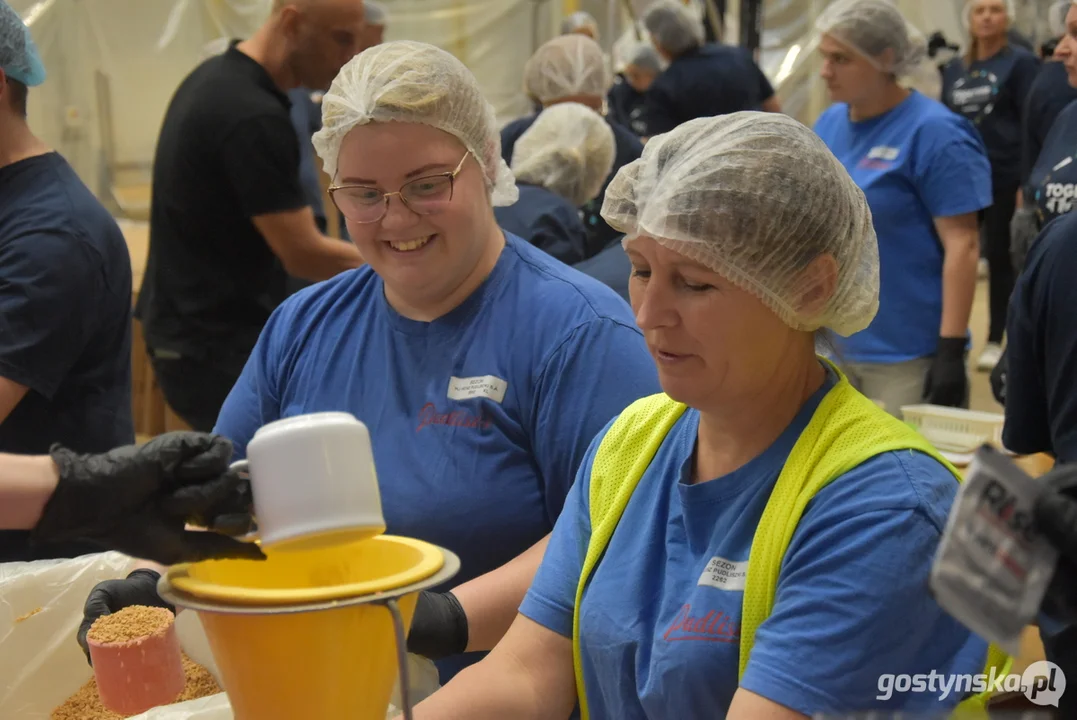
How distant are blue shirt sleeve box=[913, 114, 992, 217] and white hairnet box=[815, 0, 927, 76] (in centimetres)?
26

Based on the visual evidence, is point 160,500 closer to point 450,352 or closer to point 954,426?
point 450,352

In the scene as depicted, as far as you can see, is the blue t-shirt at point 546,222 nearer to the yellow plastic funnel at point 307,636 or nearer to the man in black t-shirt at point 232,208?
the man in black t-shirt at point 232,208

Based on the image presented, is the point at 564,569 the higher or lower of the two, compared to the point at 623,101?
higher

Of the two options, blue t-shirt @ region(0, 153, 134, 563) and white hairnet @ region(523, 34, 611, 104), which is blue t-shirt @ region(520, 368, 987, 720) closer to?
blue t-shirt @ region(0, 153, 134, 563)

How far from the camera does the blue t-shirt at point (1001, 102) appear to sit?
6.34 metres

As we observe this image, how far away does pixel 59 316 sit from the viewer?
6.52 ft

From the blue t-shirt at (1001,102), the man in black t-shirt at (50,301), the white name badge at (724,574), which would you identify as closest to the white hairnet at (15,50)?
the man in black t-shirt at (50,301)

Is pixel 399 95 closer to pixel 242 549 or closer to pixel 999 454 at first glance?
pixel 242 549

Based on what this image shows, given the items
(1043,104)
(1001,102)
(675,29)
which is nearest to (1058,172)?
(675,29)

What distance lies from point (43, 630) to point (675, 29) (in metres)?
3.82

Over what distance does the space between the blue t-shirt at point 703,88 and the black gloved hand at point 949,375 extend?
173cm

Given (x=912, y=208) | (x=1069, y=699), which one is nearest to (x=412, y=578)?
(x=1069, y=699)

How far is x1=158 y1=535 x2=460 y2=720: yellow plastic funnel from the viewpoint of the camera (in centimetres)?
93

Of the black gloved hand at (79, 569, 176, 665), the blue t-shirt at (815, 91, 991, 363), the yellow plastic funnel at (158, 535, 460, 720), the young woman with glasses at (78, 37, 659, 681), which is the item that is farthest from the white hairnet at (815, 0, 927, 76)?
the yellow plastic funnel at (158, 535, 460, 720)
